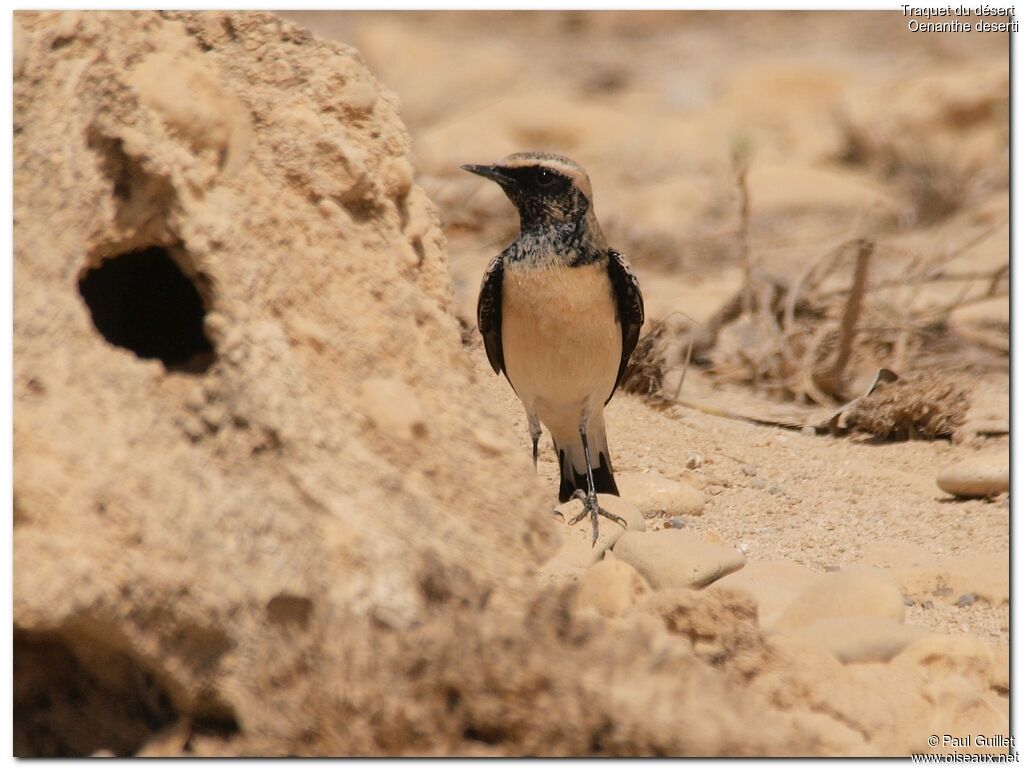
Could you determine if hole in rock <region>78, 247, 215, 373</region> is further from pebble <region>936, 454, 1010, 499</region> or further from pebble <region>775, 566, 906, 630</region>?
pebble <region>936, 454, 1010, 499</region>

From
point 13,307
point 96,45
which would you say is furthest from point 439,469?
point 96,45

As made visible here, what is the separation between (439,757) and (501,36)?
781 inches

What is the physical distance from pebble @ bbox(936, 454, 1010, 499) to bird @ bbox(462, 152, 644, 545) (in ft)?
5.42

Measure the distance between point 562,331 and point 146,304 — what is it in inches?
108

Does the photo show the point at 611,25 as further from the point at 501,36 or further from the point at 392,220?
the point at 392,220

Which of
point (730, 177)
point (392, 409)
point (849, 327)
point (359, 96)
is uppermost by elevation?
point (359, 96)

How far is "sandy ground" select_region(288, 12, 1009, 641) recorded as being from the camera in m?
6.83

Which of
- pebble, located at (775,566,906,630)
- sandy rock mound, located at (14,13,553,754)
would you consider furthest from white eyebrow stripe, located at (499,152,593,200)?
pebble, located at (775,566,906,630)

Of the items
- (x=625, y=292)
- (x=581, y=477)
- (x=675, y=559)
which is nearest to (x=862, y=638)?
(x=675, y=559)

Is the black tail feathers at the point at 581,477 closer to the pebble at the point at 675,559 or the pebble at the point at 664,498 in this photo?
the pebble at the point at 664,498

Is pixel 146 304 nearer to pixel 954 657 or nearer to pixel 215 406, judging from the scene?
pixel 215 406

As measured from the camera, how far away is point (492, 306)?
7.13 meters

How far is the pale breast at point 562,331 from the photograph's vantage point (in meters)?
6.80

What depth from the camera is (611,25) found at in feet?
76.3
